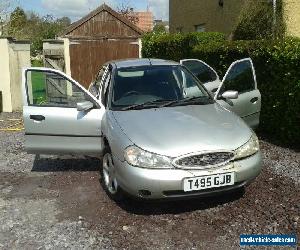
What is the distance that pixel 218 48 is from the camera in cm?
853

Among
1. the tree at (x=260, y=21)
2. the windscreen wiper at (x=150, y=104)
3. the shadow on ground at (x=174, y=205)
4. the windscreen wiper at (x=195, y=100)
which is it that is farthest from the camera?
the tree at (x=260, y=21)

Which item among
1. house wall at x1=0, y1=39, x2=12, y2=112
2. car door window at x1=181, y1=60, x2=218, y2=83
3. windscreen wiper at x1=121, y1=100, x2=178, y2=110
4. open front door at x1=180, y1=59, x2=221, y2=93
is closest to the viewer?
windscreen wiper at x1=121, y1=100, x2=178, y2=110

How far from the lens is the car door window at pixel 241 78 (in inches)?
236

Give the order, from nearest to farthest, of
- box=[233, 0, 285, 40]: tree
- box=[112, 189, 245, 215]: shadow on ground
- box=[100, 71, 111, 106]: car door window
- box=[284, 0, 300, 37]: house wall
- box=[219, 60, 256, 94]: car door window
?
1. box=[112, 189, 245, 215]: shadow on ground
2. box=[100, 71, 111, 106]: car door window
3. box=[219, 60, 256, 94]: car door window
4. box=[284, 0, 300, 37]: house wall
5. box=[233, 0, 285, 40]: tree

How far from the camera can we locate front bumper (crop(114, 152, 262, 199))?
384 cm

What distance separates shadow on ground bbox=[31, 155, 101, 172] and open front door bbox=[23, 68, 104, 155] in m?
0.79

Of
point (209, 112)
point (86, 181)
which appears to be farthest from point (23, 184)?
point (209, 112)

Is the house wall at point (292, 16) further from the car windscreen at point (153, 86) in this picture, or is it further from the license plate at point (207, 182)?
the license plate at point (207, 182)

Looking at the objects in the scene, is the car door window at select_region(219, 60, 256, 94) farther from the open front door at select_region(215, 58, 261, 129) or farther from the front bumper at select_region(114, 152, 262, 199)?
the front bumper at select_region(114, 152, 262, 199)

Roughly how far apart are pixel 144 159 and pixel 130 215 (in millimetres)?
766

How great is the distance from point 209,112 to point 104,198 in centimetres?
168

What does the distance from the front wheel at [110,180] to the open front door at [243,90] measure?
192cm

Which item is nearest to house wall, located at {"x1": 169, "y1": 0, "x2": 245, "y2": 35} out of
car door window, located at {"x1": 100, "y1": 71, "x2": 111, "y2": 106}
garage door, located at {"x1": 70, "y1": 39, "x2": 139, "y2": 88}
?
garage door, located at {"x1": 70, "y1": 39, "x2": 139, "y2": 88}

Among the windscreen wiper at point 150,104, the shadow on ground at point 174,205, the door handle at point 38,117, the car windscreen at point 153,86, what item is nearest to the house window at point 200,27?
the car windscreen at point 153,86
